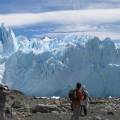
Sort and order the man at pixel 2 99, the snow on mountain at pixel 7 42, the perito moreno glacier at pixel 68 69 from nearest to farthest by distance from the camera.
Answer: the man at pixel 2 99 < the perito moreno glacier at pixel 68 69 < the snow on mountain at pixel 7 42

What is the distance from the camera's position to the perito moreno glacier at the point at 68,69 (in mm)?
50269

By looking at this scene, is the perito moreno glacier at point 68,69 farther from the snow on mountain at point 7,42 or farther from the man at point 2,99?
the man at point 2,99

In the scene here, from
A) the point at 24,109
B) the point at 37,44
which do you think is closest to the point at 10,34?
the point at 37,44

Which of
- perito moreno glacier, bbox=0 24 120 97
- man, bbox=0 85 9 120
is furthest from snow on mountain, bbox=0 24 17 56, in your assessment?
man, bbox=0 85 9 120

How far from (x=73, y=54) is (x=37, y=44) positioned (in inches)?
455

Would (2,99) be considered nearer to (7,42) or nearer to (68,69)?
(68,69)

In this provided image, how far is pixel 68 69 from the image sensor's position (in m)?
53.1

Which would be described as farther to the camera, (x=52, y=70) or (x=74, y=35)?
(x=74, y=35)

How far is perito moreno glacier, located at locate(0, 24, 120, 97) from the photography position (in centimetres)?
5027

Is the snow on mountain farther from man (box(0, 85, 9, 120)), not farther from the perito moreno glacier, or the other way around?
man (box(0, 85, 9, 120))

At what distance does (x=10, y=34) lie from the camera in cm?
5922

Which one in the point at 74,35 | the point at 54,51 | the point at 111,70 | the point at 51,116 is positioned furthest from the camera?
the point at 74,35

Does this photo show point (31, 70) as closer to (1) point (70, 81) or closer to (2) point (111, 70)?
(1) point (70, 81)

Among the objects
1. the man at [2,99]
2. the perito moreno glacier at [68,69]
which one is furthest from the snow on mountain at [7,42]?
the man at [2,99]
